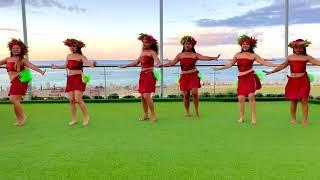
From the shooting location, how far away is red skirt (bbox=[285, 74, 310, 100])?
6508mm

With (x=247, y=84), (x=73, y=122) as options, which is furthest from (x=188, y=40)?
(x=73, y=122)

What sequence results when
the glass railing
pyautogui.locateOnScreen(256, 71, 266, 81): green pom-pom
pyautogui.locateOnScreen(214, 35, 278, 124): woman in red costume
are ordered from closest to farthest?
1. pyautogui.locateOnScreen(214, 35, 278, 124): woman in red costume
2. pyautogui.locateOnScreen(256, 71, 266, 81): green pom-pom
3. the glass railing

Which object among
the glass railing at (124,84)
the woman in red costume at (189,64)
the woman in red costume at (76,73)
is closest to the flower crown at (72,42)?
the woman in red costume at (76,73)

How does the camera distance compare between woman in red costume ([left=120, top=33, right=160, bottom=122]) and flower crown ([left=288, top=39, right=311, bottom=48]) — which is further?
woman in red costume ([left=120, top=33, right=160, bottom=122])

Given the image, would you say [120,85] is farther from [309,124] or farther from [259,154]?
[259,154]

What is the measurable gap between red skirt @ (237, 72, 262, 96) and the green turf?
0.53 meters

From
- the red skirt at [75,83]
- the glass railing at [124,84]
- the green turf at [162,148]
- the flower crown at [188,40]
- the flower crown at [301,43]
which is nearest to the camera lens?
the green turf at [162,148]

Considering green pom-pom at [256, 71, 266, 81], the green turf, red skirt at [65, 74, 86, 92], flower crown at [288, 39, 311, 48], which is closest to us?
the green turf

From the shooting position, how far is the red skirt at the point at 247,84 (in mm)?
6840

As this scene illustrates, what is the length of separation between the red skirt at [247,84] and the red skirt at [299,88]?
54 centimetres

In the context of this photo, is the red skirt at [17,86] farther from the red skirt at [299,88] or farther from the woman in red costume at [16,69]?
the red skirt at [299,88]

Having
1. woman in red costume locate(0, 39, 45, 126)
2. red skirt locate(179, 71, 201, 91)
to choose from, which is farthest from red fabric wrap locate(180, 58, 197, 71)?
woman in red costume locate(0, 39, 45, 126)

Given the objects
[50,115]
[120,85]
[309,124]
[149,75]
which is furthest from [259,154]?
[120,85]

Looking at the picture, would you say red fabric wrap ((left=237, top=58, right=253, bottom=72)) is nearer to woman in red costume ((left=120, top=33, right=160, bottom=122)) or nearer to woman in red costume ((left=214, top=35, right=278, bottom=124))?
woman in red costume ((left=214, top=35, right=278, bottom=124))
